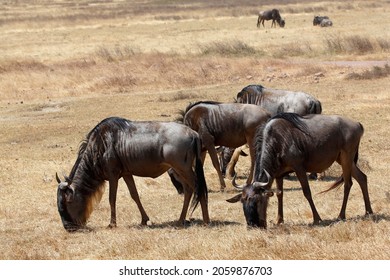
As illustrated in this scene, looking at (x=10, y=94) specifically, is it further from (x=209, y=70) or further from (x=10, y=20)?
(x=10, y=20)

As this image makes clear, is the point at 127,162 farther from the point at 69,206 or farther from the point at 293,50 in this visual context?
the point at 293,50

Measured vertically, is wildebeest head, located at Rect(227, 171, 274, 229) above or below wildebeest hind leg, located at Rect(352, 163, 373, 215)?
above

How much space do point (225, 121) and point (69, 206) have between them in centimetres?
392

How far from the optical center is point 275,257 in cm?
933

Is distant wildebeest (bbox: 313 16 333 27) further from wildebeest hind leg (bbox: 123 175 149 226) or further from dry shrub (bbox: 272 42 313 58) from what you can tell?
wildebeest hind leg (bbox: 123 175 149 226)

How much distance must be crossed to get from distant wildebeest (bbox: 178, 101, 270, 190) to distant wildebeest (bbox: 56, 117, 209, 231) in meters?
2.84

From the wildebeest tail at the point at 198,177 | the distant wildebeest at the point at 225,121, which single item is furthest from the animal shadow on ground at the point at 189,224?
the distant wildebeest at the point at 225,121

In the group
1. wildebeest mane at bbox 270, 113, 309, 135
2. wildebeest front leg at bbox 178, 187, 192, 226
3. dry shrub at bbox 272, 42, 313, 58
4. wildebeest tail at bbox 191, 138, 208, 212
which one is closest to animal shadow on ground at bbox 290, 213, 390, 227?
wildebeest mane at bbox 270, 113, 309, 135

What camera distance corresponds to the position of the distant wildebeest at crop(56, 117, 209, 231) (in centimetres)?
1196

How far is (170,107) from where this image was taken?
25.8 meters

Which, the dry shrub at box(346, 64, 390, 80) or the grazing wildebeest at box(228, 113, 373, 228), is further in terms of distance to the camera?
the dry shrub at box(346, 64, 390, 80)

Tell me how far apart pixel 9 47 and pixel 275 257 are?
38992mm

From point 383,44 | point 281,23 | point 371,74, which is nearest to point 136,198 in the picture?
point 371,74
